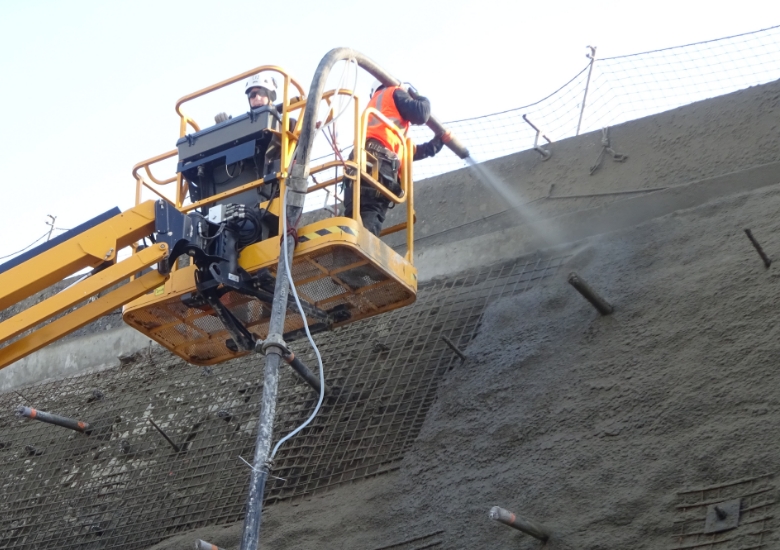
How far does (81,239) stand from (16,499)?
3.92m

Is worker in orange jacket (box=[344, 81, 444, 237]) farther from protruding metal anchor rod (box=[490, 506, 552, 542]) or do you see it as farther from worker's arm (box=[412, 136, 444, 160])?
protruding metal anchor rod (box=[490, 506, 552, 542])

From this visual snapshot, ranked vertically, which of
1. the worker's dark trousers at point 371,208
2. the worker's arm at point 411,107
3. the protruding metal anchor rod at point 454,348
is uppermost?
the worker's arm at point 411,107

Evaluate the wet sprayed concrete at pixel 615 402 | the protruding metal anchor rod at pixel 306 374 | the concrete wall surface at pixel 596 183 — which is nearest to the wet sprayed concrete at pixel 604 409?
the wet sprayed concrete at pixel 615 402

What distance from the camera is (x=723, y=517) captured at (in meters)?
5.73

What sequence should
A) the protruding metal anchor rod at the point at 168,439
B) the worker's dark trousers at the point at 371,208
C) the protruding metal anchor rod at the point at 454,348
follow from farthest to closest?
the protruding metal anchor rod at the point at 168,439 < the protruding metal anchor rod at the point at 454,348 < the worker's dark trousers at the point at 371,208

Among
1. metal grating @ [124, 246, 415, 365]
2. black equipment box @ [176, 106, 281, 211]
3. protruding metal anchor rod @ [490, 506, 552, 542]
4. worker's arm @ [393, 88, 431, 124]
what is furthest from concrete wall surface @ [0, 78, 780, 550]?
black equipment box @ [176, 106, 281, 211]

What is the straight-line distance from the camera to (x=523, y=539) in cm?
644

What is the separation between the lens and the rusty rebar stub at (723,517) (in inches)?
223

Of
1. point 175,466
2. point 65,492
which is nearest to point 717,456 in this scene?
point 175,466

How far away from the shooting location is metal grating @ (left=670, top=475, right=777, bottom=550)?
217 inches

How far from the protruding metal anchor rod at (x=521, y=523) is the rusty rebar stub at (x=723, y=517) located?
0.94 metres

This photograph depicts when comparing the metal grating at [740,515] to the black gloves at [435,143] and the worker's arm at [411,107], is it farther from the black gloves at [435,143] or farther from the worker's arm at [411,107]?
the black gloves at [435,143]

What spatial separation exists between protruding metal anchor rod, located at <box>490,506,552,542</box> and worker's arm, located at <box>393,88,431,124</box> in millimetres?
3201

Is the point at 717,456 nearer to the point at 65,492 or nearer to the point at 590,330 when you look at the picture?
the point at 590,330
